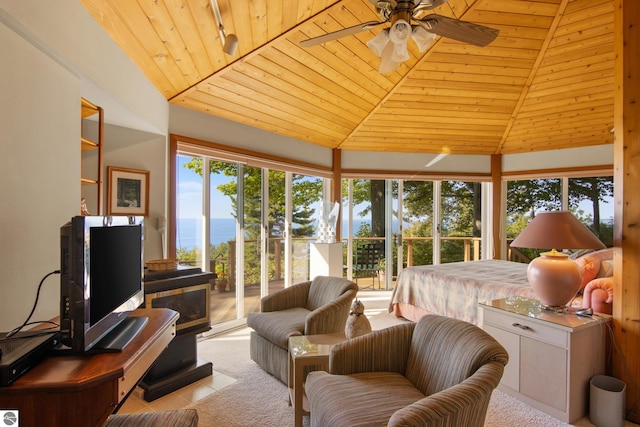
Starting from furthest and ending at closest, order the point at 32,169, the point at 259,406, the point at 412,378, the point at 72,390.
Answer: the point at 259,406 → the point at 412,378 → the point at 32,169 → the point at 72,390

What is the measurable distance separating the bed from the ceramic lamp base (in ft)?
1.68

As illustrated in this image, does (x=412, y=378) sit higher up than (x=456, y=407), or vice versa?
(x=456, y=407)

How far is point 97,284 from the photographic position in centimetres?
134

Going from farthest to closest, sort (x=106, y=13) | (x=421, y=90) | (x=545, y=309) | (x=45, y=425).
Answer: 1. (x=421, y=90)
2. (x=545, y=309)
3. (x=106, y=13)
4. (x=45, y=425)

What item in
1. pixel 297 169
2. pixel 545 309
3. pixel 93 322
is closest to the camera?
pixel 93 322

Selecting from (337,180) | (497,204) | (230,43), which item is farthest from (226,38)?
(497,204)

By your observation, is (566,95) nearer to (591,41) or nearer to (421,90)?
(591,41)

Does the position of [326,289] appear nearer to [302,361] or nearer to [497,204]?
[302,361]

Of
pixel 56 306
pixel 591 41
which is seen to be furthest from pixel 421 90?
pixel 56 306

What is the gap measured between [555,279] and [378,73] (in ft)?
8.84

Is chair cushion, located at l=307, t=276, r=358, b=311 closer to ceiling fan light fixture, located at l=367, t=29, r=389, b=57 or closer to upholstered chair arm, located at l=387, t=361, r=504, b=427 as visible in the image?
upholstered chair arm, located at l=387, t=361, r=504, b=427

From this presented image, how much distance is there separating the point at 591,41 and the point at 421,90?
169 cm

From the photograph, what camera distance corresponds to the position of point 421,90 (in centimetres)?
439

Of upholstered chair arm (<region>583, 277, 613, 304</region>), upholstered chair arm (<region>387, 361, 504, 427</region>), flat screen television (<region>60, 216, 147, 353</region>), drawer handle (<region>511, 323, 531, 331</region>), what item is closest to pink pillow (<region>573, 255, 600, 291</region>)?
upholstered chair arm (<region>583, 277, 613, 304</region>)
